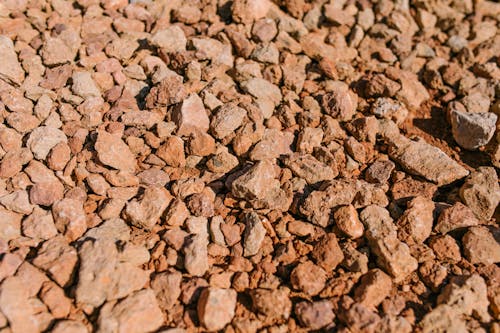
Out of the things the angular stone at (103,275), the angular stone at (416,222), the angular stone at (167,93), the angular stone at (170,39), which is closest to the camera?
the angular stone at (103,275)

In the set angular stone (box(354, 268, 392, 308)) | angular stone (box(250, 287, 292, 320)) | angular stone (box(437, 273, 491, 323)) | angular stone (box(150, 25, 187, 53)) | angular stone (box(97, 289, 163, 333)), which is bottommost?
angular stone (box(97, 289, 163, 333))

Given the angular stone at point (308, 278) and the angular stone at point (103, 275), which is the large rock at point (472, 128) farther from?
the angular stone at point (103, 275)

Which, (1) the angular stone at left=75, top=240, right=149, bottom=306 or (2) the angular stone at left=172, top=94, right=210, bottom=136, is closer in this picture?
(1) the angular stone at left=75, top=240, right=149, bottom=306

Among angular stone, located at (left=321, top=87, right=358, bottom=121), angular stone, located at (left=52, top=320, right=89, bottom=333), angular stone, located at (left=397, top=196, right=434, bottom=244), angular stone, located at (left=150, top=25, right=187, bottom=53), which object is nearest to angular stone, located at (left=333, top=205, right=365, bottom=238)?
angular stone, located at (left=397, top=196, right=434, bottom=244)

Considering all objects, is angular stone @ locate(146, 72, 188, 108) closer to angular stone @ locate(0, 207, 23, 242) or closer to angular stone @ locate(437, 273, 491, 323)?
angular stone @ locate(0, 207, 23, 242)

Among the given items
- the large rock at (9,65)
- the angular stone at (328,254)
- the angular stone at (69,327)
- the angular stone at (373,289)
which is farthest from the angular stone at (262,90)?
the angular stone at (69,327)

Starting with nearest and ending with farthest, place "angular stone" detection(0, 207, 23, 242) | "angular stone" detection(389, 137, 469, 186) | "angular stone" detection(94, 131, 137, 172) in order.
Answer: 1. "angular stone" detection(0, 207, 23, 242)
2. "angular stone" detection(94, 131, 137, 172)
3. "angular stone" detection(389, 137, 469, 186)

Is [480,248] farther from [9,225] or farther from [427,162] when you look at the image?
[9,225]

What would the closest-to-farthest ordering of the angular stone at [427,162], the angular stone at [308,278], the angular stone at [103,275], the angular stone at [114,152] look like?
the angular stone at [103,275], the angular stone at [308,278], the angular stone at [114,152], the angular stone at [427,162]
